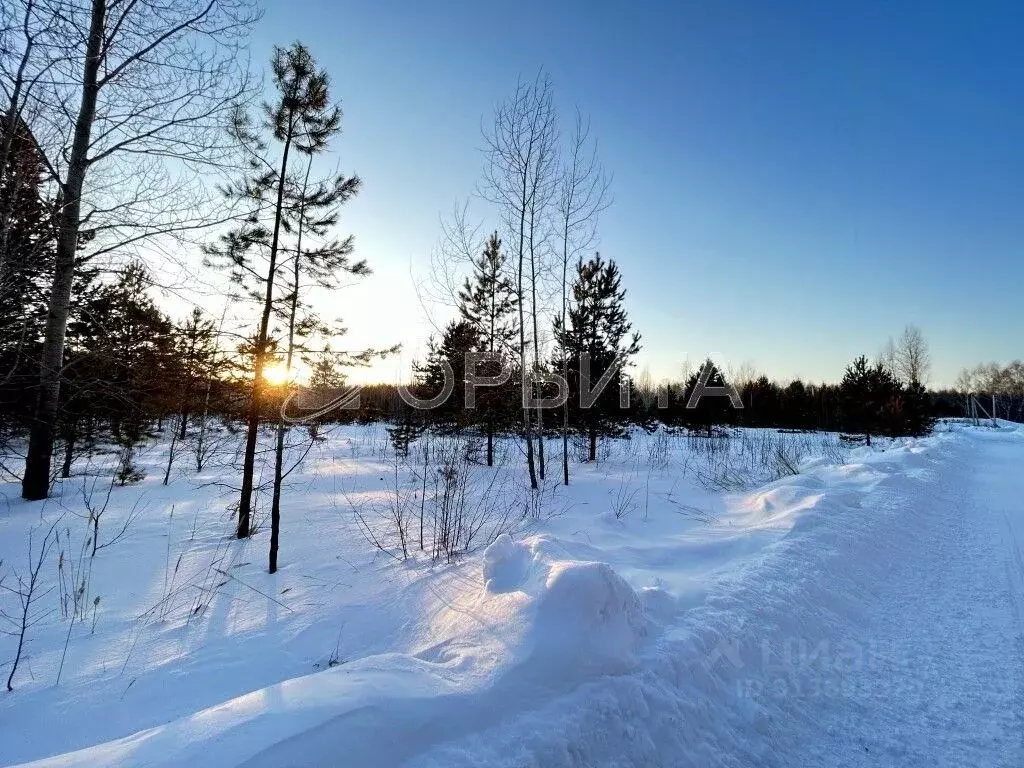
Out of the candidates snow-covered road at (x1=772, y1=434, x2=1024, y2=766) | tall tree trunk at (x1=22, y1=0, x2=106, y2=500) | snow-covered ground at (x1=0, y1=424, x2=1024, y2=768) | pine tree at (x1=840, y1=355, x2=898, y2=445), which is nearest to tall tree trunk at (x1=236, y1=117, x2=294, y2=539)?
snow-covered ground at (x1=0, y1=424, x2=1024, y2=768)

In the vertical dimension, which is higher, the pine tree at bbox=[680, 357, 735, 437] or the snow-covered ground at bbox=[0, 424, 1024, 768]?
the pine tree at bbox=[680, 357, 735, 437]

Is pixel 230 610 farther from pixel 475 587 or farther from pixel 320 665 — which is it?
pixel 475 587

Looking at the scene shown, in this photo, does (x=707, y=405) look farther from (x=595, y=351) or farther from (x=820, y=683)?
(x=820, y=683)

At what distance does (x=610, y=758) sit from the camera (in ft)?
6.06

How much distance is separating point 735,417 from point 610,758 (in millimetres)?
33891

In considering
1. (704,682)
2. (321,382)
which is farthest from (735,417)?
(704,682)

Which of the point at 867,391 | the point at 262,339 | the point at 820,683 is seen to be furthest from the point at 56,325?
the point at 867,391

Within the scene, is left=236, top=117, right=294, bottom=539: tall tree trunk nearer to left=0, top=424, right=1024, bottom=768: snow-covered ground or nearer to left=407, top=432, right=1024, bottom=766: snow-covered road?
left=0, top=424, right=1024, bottom=768: snow-covered ground

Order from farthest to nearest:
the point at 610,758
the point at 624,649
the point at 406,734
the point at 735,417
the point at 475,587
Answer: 1. the point at 735,417
2. the point at 475,587
3. the point at 624,649
4. the point at 610,758
5. the point at 406,734

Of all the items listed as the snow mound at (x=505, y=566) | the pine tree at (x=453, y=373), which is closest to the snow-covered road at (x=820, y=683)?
the snow mound at (x=505, y=566)

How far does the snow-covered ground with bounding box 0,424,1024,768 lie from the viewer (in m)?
1.83

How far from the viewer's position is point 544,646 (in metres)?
2.22

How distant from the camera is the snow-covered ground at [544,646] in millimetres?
1834

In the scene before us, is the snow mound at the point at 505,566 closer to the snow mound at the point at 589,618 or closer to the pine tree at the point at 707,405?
the snow mound at the point at 589,618
